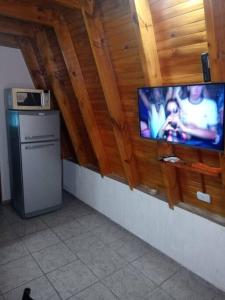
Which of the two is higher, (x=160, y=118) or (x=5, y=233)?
(x=160, y=118)

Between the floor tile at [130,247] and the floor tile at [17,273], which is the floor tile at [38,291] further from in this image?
the floor tile at [130,247]

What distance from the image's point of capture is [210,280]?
2.17 meters

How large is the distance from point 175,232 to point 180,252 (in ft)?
0.63

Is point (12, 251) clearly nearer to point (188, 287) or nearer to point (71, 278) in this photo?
point (71, 278)

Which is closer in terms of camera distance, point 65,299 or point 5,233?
point 65,299

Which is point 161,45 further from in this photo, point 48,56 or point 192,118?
point 48,56

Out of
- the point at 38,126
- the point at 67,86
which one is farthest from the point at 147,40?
the point at 38,126

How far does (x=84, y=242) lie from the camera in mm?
2869

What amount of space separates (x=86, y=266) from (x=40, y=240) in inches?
29.3

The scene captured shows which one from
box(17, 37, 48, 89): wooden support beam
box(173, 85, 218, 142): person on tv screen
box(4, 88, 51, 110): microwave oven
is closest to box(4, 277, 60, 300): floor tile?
box(173, 85, 218, 142): person on tv screen

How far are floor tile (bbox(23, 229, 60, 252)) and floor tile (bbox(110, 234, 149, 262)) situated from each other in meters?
0.72

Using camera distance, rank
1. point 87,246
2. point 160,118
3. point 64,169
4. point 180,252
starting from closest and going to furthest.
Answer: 1. point 160,118
2. point 180,252
3. point 87,246
4. point 64,169

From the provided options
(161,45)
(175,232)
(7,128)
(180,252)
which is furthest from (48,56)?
(180,252)

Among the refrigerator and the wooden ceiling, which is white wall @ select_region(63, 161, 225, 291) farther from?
the refrigerator
